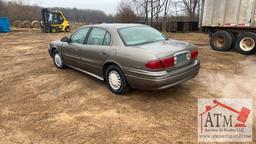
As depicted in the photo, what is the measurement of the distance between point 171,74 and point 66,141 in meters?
2.22

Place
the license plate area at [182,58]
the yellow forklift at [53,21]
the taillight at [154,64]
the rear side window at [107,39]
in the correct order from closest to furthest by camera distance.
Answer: the taillight at [154,64] < the license plate area at [182,58] < the rear side window at [107,39] < the yellow forklift at [53,21]

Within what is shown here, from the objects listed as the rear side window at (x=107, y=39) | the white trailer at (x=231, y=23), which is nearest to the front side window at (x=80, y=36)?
the rear side window at (x=107, y=39)

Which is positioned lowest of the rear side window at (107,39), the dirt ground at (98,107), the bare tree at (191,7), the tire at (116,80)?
the dirt ground at (98,107)

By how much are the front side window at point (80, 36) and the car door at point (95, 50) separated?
0.23 meters

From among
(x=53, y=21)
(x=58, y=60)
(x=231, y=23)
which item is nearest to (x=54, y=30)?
(x=53, y=21)

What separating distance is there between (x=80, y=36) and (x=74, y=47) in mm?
323

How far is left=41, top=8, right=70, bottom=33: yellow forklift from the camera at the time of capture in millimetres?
22667

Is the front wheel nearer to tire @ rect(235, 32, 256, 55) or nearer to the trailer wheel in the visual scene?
tire @ rect(235, 32, 256, 55)

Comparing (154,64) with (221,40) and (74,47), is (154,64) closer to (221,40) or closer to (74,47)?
(74,47)

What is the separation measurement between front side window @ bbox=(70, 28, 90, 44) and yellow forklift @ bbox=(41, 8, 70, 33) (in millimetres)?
17602

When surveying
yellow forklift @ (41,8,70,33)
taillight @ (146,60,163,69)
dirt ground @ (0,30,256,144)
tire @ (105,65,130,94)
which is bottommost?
dirt ground @ (0,30,256,144)

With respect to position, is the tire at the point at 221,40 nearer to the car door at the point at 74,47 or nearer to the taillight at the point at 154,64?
the car door at the point at 74,47

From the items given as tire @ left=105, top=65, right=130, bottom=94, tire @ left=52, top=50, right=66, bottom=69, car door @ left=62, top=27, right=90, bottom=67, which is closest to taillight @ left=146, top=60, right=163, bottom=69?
tire @ left=105, top=65, right=130, bottom=94

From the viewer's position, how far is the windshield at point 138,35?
5.08 metres
